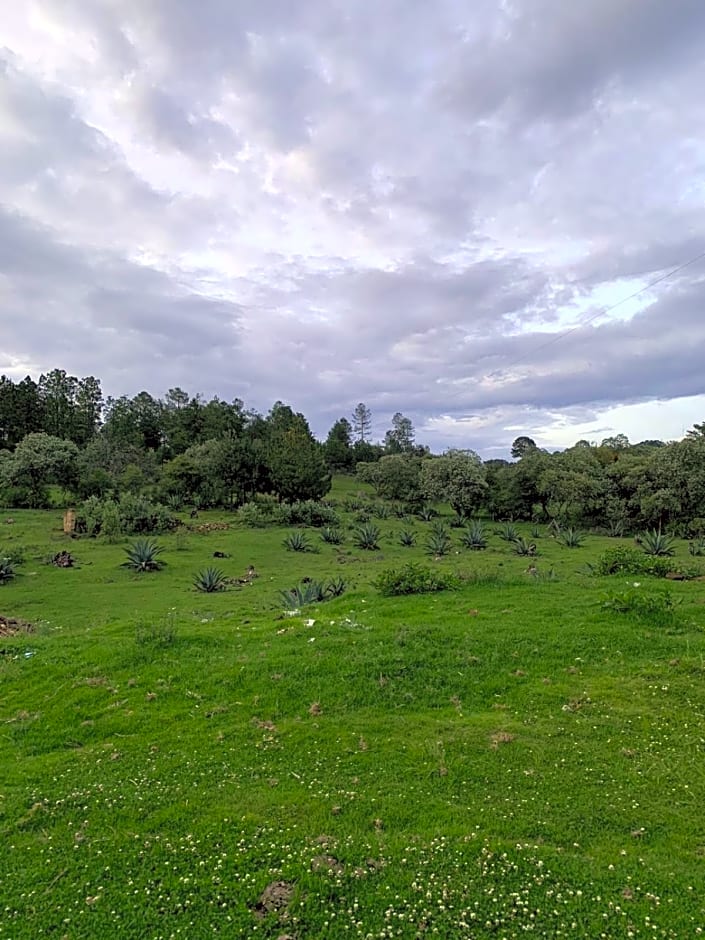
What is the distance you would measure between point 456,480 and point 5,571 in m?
27.2

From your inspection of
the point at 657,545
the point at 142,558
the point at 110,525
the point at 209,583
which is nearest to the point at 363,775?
the point at 209,583

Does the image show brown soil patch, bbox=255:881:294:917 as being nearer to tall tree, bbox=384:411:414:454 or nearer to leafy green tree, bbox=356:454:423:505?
leafy green tree, bbox=356:454:423:505

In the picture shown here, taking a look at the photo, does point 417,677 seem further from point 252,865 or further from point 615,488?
point 615,488

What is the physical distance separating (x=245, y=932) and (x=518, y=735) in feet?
10.8

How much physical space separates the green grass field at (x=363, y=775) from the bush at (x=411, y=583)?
1256 millimetres

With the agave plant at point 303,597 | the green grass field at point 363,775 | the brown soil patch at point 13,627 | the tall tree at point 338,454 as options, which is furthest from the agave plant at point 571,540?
the tall tree at point 338,454

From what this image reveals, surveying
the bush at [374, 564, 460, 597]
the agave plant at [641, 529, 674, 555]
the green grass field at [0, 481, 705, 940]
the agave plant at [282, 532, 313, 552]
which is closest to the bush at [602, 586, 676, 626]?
the green grass field at [0, 481, 705, 940]

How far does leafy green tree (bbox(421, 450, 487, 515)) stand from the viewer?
37.8 meters

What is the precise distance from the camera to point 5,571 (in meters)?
17.9

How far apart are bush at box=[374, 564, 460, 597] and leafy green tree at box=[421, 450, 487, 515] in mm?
26289

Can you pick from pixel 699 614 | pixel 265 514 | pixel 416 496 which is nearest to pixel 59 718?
pixel 699 614

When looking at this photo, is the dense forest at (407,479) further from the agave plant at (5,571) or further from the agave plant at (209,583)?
the agave plant at (209,583)

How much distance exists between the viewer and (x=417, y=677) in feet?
24.1

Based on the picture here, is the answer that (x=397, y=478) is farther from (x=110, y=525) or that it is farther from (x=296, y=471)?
(x=110, y=525)
